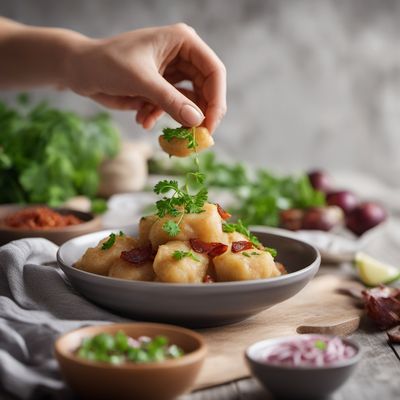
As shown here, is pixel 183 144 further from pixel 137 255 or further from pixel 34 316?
pixel 34 316

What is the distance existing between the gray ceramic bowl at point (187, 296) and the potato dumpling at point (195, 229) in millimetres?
255

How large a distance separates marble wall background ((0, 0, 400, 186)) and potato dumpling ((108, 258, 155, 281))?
4.99m

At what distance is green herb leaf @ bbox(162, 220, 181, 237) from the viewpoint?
2484 millimetres

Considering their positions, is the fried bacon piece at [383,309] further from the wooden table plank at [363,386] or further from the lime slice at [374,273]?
the lime slice at [374,273]

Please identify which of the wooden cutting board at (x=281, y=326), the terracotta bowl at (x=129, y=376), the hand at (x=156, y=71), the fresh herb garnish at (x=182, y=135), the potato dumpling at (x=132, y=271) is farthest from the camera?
the hand at (x=156, y=71)

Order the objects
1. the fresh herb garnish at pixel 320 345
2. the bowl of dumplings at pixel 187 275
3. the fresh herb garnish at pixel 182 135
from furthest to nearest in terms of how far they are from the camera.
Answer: the fresh herb garnish at pixel 182 135
the bowl of dumplings at pixel 187 275
the fresh herb garnish at pixel 320 345

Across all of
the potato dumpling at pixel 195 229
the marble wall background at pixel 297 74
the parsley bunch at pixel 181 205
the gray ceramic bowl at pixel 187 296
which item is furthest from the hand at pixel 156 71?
the marble wall background at pixel 297 74

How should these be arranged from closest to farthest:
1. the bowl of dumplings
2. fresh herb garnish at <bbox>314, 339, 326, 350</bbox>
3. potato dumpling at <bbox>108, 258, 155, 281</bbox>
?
1. fresh herb garnish at <bbox>314, 339, 326, 350</bbox>
2. the bowl of dumplings
3. potato dumpling at <bbox>108, 258, 155, 281</bbox>

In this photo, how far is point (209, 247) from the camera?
2516mm

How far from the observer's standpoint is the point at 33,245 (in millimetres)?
3025

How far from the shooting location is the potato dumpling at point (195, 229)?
2529 millimetres

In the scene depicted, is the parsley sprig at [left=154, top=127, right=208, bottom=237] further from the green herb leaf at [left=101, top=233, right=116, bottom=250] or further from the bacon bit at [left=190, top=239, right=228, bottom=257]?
the green herb leaf at [left=101, top=233, right=116, bottom=250]

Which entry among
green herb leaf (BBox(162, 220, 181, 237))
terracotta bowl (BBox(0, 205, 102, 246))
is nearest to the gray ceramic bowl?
green herb leaf (BBox(162, 220, 181, 237))

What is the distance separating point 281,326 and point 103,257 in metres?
0.68
